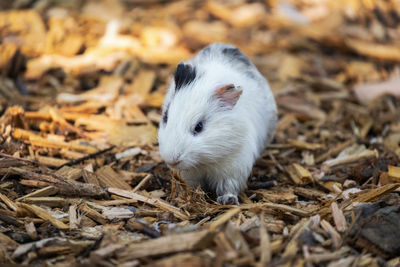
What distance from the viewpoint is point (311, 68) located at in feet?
27.7

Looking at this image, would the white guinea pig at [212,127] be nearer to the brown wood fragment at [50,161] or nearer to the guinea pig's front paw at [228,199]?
the guinea pig's front paw at [228,199]

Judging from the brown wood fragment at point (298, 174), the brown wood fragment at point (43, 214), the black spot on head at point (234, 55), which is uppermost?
the black spot on head at point (234, 55)

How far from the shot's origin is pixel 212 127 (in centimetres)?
408

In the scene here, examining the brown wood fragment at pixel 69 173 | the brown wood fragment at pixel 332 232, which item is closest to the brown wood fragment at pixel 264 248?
the brown wood fragment at pixel 332 232

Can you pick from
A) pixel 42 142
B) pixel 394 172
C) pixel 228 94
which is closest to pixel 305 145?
pixel 394 172

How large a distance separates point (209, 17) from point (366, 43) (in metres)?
3.43

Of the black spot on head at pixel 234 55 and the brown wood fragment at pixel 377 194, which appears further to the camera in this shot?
the black spot on head at pixel 234 55

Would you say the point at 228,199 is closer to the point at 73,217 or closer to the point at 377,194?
the point at 377,194

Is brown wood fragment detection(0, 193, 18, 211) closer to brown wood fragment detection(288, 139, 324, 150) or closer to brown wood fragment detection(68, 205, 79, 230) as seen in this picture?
brown wood fragment detection(68, 205, 79, 230)

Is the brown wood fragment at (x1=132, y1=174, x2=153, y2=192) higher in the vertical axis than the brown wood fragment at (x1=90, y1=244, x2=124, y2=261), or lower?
lower

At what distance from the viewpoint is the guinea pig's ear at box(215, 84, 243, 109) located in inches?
162

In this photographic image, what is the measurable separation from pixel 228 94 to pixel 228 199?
1.05 metres

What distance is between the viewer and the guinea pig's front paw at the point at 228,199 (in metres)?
4.29

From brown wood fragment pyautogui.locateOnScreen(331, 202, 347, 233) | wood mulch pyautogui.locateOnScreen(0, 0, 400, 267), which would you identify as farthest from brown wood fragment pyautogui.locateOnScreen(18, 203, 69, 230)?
brown wood fragment pyautogui.locateOnScreen(331, 202, 347, 233)
